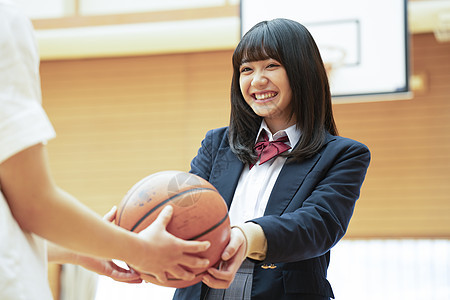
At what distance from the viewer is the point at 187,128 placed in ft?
25.6

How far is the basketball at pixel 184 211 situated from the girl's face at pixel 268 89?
0.53 metres

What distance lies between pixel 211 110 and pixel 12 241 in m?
6.66

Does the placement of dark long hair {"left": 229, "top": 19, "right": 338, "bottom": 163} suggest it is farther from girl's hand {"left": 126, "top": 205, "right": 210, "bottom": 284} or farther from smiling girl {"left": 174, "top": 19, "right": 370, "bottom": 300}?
girl's hand {"left": 126, "top": 205, "right": 210, "bottom": 284}

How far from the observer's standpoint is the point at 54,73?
8.24 meters

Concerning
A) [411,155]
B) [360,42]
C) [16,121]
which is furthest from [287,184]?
[411,155]

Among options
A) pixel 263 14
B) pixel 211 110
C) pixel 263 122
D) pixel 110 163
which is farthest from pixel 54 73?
pixel 263 122

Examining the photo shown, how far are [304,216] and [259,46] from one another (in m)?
0.67

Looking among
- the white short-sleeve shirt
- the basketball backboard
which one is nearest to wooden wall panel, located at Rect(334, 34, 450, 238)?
the basketball backboard

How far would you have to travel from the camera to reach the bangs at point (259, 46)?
2121 mm

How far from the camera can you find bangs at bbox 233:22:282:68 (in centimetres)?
212

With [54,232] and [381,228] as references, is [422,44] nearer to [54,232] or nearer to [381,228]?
[381,228]

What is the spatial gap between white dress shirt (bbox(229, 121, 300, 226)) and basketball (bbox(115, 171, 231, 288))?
12.2 inches

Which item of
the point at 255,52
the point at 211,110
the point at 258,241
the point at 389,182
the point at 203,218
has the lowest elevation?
the point at 389,182

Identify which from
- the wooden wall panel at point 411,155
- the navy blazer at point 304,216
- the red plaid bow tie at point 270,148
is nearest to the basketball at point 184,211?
the navy blazer at point 304,216
